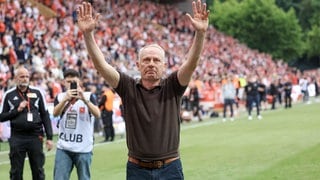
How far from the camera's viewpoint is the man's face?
6473mm

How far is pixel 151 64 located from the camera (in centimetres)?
646

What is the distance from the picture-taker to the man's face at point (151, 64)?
255 inches

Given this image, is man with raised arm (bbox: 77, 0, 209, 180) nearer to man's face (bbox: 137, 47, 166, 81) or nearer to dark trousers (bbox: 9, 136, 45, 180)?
man's face (bbox: 137, 47, 166, 81)

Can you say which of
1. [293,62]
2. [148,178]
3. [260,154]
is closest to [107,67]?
[148,178]

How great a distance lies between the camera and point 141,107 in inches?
256

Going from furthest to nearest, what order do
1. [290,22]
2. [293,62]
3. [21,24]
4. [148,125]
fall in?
[293,62] < [290,22] < [21,24] < [148,125]

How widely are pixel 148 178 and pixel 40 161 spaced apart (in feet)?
15.2

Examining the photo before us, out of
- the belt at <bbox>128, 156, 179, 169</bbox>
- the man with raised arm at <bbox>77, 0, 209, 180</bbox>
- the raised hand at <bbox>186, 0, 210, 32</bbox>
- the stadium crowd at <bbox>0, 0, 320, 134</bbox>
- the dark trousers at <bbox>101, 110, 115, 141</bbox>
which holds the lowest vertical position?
the dark trousers at <bbox>101, 110, 115, 141</bbox>

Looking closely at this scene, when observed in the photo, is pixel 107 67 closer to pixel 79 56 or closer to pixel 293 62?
pixel 79 56

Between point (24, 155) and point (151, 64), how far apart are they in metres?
4.84

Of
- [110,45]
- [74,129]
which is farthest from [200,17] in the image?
[110,45]

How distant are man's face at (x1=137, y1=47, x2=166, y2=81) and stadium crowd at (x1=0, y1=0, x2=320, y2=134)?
1406 cm

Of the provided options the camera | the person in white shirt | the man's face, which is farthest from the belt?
the camera

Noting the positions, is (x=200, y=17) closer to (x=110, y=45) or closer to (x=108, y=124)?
(x=108, y=124)
